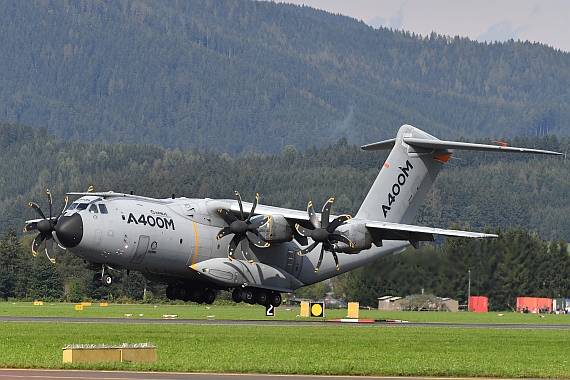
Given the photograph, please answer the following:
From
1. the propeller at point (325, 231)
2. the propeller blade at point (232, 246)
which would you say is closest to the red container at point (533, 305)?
the propeller at point (325, 231)

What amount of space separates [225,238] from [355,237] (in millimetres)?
6100

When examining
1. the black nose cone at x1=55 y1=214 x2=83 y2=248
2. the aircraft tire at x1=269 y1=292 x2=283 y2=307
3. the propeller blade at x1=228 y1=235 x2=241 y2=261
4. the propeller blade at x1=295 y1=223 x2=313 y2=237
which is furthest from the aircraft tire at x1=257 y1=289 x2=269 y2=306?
the black nose cone at x1=55 y1=214 x2=83 y2=248

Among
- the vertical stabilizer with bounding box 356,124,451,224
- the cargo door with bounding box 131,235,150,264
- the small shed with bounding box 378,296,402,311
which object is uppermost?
the vertical stabilizer with bounding box 356,124,451,224

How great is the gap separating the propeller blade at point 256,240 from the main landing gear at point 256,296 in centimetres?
284

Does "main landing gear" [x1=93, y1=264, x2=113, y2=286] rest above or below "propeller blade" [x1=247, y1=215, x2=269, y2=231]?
below

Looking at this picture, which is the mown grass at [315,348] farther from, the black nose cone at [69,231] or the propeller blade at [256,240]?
the propeller blade at [256,240]

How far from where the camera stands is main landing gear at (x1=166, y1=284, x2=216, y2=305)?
5217 cm

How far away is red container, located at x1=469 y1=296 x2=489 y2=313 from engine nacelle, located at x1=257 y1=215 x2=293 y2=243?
59.7ft

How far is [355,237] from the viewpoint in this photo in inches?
1959

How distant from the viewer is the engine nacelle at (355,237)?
49.5m

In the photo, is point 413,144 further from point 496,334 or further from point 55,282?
point 55,282

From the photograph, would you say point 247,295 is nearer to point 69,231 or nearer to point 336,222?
point 336,222

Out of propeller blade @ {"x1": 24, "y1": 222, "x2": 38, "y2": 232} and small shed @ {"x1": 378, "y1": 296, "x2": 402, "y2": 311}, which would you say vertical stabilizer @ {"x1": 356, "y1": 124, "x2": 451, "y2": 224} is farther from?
propeller blade @ {"x1": 24, "y1": 222, "x2": 38, "y2": 232}

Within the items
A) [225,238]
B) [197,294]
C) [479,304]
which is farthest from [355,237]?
[479,304]
